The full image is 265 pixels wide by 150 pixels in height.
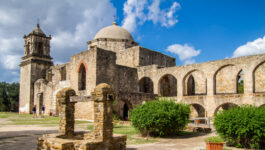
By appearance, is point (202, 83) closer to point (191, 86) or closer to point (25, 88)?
point (191, 86)

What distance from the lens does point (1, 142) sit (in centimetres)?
805

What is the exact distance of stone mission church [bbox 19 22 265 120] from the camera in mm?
16875

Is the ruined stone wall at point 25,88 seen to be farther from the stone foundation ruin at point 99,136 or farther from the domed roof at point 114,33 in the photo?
the stone foundation ruin at point 99,136

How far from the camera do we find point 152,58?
24.2 m

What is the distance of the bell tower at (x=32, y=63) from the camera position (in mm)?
26969

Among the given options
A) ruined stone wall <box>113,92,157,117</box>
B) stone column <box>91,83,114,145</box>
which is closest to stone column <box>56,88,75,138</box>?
stone column <box>91,83,114,145</box>

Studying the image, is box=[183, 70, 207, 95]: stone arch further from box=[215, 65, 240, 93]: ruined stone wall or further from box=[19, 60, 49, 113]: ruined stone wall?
box=[19, 60, 49, 113]: ruined stone wall

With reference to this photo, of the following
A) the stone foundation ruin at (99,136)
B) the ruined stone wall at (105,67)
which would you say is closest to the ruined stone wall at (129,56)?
the ruined stone wall at (105,67)

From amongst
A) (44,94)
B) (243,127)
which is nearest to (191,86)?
(44,94)

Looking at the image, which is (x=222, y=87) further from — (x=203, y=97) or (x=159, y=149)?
(x=159, y=149)

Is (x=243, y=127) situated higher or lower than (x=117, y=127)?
higher

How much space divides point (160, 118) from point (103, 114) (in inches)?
161

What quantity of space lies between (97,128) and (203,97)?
13354 millimetres

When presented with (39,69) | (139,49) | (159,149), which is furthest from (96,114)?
(39,69)
